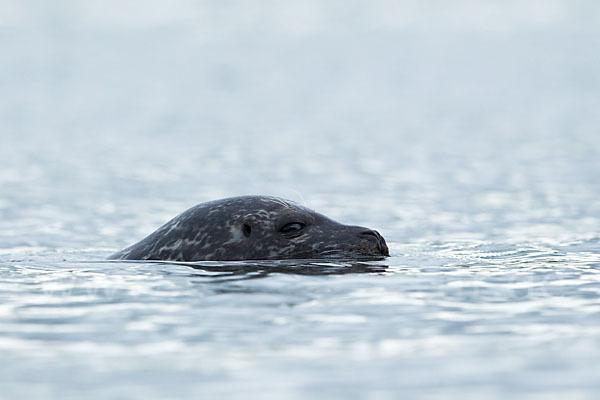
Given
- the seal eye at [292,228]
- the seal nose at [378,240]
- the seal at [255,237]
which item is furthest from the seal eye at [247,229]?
the seal nose at [378,240]

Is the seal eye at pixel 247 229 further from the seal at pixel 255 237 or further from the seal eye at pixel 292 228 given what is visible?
the seal eye at pixel 292 228

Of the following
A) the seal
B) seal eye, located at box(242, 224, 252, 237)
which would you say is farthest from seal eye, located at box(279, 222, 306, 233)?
seal eye, located at box(242, 224, 252, 237)

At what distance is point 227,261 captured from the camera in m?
9.35

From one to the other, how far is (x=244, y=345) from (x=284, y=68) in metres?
42.7

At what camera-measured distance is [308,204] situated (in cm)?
1741

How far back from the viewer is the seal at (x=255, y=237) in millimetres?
9523

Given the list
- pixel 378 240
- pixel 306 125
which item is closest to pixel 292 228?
pixel 378 240

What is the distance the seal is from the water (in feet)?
1.41

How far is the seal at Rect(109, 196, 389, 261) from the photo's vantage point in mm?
9523

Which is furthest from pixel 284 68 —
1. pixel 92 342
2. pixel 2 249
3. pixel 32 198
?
pixel 92 342

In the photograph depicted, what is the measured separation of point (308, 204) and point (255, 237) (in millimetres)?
7808

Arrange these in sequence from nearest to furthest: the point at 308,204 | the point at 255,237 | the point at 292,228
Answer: the point at 255,237 < the point at 292,228 < the point at 308,204

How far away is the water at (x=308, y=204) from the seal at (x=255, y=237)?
43 centimetres

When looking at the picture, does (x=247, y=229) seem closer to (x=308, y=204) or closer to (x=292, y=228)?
(x=292, y=228)
